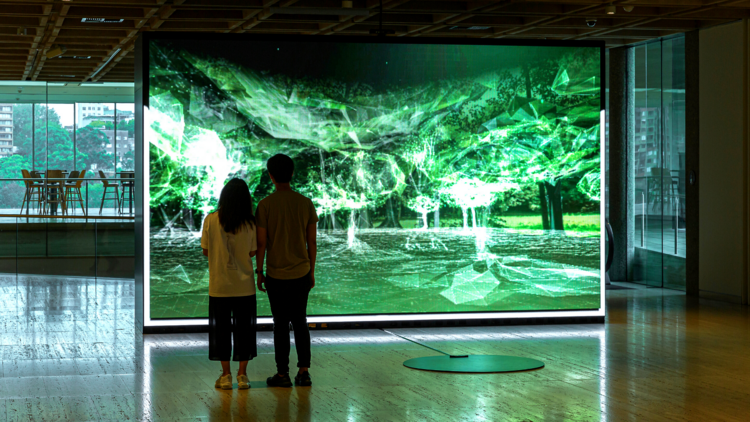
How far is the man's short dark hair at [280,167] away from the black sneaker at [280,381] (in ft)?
4.11

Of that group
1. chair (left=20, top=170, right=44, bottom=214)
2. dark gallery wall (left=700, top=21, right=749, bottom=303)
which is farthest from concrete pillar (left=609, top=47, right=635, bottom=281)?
chair (left=20, top=170, right=44, bottom=214)

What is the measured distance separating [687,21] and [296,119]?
523cm

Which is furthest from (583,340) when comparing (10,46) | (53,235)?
(53,235)

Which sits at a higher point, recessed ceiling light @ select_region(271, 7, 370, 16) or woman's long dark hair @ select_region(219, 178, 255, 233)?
recessed ceiling light @ select_region(271, 7, 370, 16)

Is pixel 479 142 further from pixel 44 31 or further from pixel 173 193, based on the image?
pixel 44 31

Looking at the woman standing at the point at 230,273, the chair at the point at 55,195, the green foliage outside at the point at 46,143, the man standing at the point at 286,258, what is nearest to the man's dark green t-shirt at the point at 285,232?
the man standing at the point at 286,258

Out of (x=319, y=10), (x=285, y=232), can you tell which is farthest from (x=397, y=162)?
(x=285, y=232)

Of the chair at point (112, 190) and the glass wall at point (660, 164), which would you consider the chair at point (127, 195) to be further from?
the glass wall at point (660, 164)

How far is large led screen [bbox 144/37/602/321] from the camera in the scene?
25.2 ft

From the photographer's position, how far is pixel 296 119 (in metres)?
7.87

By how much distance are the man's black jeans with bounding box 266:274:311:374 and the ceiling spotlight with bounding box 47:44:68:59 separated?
27.4ft

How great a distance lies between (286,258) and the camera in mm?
5465

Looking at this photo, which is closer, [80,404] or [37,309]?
[80,404]

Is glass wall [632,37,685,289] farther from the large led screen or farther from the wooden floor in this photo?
the large led screen
